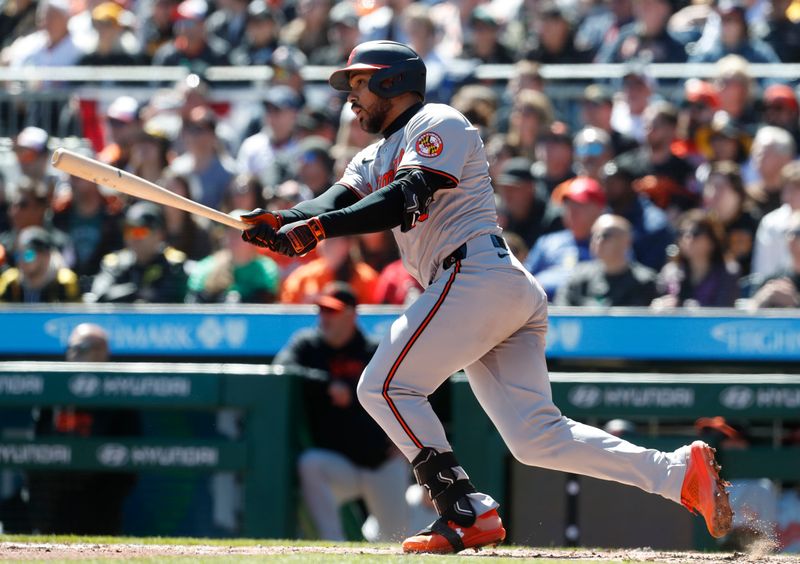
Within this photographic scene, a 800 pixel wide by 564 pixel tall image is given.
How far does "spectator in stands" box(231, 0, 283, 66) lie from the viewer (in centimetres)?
1191

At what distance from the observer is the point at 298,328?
8445mm

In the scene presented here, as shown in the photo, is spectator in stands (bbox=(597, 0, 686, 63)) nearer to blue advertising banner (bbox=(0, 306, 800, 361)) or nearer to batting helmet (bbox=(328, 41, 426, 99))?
blue advertising banner (bbox=(0, 306, 800, 361))

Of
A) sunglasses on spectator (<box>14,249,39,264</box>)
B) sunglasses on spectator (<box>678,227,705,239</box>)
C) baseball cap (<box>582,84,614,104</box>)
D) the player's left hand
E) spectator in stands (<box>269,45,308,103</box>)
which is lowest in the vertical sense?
sunglasses on spectator (<box>14,249,39,264</box>)

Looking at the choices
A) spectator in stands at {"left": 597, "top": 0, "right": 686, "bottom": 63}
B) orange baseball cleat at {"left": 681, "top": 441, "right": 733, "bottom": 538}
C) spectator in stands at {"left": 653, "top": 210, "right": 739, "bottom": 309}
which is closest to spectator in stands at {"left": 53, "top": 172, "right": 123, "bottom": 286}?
spectator in stands at {"left": 653, "top": 210, "right": 739, "bottom": 309}

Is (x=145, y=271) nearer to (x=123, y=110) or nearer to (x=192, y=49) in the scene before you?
(x=123, y=110)

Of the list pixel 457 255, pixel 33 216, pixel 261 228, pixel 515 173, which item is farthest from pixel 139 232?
pixel 457 255

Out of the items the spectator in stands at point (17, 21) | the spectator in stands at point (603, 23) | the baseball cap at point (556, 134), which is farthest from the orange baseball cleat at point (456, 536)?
the spectator in stands at point (17, 21)

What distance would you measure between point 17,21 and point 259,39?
3.30 meters

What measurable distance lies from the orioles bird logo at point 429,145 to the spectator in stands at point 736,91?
17.7ft

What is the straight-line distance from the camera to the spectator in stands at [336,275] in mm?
8812

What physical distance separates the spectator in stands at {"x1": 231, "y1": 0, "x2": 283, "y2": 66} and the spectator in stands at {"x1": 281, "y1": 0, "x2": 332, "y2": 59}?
0.49 ft

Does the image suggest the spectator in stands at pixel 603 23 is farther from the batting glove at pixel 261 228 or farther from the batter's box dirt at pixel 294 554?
the batting glove at pixel 261 228

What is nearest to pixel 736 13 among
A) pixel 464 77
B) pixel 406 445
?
pixel 464 77

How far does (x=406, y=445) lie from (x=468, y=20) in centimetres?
725
